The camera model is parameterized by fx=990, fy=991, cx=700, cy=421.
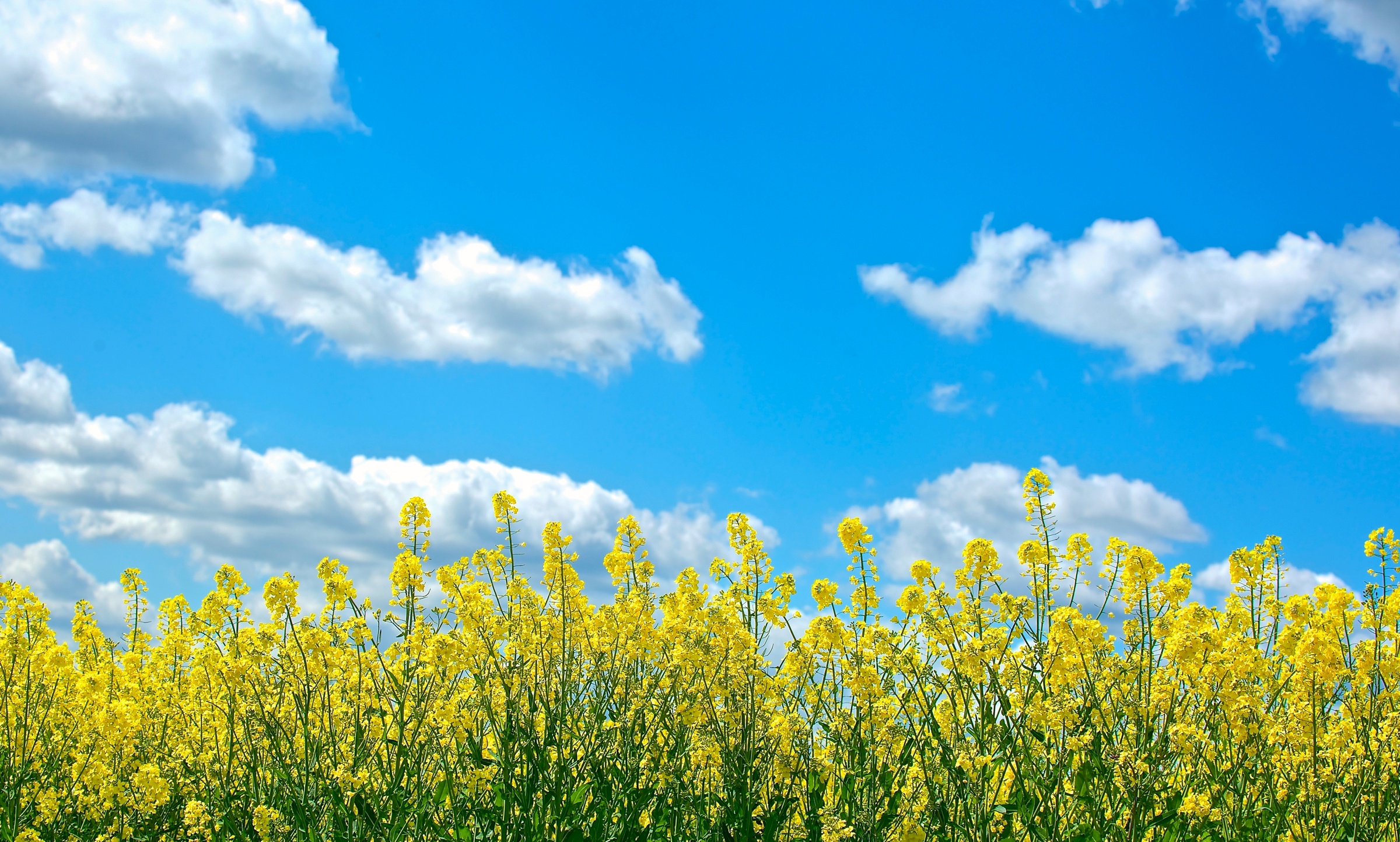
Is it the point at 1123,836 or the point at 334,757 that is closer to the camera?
the point at 1123,836

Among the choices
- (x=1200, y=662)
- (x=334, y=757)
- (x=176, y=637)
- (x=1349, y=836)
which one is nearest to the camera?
(x=1200, y=662)

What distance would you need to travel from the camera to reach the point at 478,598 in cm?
560

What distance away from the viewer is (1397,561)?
5.91 m

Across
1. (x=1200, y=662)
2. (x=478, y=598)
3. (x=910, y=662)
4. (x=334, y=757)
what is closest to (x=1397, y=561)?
(x=1200, y=662)

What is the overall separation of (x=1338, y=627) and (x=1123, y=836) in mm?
2334

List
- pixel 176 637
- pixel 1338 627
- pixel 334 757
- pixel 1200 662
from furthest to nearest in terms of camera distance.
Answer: pixel 176 637 < pixel 1338 627 < pixel 334 757 < pixel 1200 662

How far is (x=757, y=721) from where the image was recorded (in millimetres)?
4953

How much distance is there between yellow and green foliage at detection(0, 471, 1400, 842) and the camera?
4641 millimetres

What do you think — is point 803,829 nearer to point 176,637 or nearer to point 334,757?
point 334,757

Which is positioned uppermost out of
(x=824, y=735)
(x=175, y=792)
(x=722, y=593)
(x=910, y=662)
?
(x=722, y=593)

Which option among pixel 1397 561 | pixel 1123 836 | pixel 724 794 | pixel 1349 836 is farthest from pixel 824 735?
pixel 1397 561

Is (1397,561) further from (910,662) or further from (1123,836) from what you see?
(910,662)

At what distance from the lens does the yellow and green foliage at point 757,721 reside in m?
4.64

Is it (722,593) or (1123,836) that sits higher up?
(722,593)
